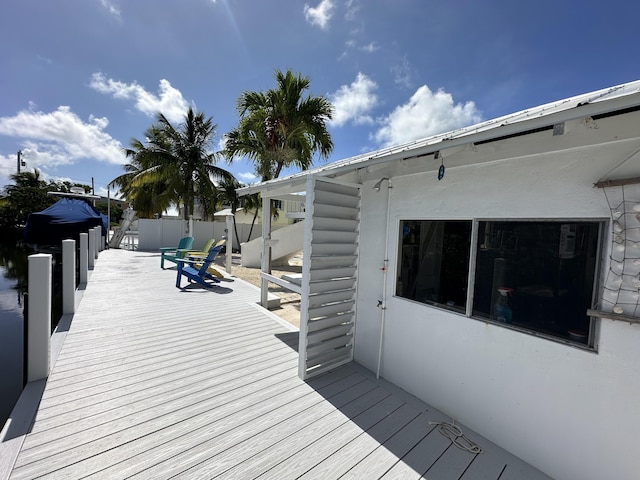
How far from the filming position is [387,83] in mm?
9125

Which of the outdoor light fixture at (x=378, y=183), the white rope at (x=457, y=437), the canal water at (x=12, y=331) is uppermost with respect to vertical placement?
the outdoor light fixture at (x=378, y=183)

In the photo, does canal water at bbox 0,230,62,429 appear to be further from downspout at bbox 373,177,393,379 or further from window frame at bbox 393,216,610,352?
window frame at bbox 393,216,610,352

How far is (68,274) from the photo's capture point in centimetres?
473

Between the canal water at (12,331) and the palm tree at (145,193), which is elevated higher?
the palm tree at (145,193)

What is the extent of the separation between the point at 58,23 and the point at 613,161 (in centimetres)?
1063

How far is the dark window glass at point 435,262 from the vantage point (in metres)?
2.80

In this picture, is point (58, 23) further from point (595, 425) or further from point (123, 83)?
point (595, 425)

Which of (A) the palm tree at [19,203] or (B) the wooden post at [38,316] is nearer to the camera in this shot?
(B) the wooden post at [38,316]

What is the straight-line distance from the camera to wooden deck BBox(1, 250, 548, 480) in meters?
2.04

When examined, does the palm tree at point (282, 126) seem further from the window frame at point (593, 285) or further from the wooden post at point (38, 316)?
the wooden post at point (38, 316)

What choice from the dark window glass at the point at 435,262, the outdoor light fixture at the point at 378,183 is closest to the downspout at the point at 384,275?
the outdoor light fixture at the point at 378,183

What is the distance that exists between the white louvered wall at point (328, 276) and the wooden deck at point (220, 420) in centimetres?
31

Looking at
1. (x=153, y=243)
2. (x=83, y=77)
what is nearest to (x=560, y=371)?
(x=83, y=77)

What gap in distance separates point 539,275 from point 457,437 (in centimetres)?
168
